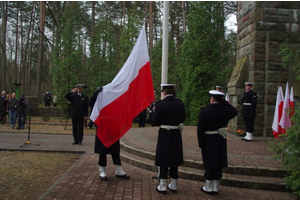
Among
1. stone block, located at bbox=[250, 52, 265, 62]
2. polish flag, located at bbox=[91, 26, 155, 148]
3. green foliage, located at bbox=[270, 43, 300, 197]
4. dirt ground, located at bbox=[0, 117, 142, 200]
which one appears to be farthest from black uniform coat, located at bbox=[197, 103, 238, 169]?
stone block, located at bbox=[250, 52, 265, 62]

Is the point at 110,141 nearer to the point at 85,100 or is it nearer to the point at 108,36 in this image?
the point at 85,100

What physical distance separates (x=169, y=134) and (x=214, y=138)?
2.62ft

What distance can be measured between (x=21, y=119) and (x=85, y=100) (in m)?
6.49

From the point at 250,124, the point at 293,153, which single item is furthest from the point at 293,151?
the point at 250,124

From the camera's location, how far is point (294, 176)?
4148 mm

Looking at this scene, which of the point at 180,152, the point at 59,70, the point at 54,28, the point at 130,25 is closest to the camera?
the point at 180,152

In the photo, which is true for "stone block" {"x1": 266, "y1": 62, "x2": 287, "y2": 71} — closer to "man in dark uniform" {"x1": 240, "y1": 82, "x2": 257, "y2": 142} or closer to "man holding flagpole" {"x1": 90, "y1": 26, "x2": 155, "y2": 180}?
"man in dark uniform" {"x1": 240, "y1": 82, "x2": 257, "y2": 142}

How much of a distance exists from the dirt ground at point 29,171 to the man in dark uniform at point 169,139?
7.18 ft

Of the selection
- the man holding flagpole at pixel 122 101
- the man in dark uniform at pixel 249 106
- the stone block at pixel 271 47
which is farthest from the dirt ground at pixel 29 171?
the stone block at pixel 271 47

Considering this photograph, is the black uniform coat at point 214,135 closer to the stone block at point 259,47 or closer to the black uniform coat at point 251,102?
the black uniform coat at point 251,102

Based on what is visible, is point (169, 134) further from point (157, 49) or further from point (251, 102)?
point (157, 49)

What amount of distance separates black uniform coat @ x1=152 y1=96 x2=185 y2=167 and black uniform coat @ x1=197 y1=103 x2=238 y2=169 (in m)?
0.41

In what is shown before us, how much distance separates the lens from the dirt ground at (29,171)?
4.47 meters

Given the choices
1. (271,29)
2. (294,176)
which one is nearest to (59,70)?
(271,29)
